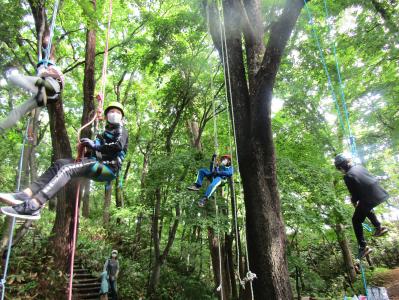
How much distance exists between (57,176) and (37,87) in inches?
38.2

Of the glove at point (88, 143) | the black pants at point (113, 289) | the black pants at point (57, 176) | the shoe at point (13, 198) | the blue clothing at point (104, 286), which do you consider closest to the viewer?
the shoe at point (13, 198)

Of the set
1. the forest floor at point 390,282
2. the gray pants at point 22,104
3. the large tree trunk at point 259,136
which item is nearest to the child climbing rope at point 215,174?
the large tree trunk at point 259,136

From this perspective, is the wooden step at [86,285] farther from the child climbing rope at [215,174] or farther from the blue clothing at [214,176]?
the blue clothing at [214,176]

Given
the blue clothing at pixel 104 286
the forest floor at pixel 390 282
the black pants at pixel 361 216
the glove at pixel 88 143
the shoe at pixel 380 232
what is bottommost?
the forest floor at pixel 390 282

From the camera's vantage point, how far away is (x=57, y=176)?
3.39 m

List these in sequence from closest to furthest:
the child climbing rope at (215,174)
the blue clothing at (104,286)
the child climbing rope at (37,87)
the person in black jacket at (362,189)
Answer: the child climbing rope at (37,87) < the person in black jacket at (362,189) < the child climbing rope at (215,174) < the blue clothing at (104,286)

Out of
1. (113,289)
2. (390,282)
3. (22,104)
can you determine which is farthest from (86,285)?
(390,282)

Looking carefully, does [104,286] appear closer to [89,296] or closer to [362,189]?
[89,296]

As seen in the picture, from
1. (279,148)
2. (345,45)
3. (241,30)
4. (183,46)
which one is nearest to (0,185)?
(183,46)

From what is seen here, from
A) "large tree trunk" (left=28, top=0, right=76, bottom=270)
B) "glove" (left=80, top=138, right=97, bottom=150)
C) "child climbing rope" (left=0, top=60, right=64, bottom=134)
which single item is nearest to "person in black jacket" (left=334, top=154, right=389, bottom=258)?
"glove" (left=80, top=138, right=97, bottom=150)

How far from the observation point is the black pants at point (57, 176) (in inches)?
127

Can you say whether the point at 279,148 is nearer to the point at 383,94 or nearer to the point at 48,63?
the point at 383,94

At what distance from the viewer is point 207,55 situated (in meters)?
9.88

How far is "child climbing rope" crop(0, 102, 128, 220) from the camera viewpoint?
3.10m
